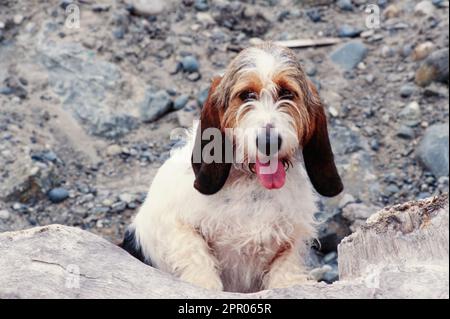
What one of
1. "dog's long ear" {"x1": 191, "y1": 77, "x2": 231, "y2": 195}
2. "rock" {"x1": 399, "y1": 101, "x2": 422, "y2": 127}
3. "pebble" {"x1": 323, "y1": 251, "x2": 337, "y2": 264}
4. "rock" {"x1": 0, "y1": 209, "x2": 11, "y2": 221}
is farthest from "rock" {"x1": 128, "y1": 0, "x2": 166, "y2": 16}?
"dog's long ear" {"x1": 191, "y1": 77, "x2": 231, "y2": 195}

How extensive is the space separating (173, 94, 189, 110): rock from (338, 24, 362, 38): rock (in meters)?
2.24

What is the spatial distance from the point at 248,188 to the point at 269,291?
99 cm

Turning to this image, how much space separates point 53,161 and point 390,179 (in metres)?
3.40

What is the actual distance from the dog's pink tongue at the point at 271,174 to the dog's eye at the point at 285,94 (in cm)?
38

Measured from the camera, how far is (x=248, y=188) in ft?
18.5

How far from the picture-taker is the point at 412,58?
35.3 feet

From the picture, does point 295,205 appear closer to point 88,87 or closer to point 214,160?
point 214,160

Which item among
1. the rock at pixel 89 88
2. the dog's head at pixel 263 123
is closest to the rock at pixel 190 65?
the rock at pixel 89 88

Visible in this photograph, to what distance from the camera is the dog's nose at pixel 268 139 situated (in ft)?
16.6

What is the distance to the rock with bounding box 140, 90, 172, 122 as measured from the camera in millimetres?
9906

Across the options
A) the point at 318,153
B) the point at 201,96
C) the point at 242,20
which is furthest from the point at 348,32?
the point at 318,153

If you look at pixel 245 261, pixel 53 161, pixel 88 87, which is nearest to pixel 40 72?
pixel 88 87

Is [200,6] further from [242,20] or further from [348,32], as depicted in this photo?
[348,32]

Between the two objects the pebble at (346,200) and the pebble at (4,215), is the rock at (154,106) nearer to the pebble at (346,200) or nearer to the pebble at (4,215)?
the pebble at (4,215)
